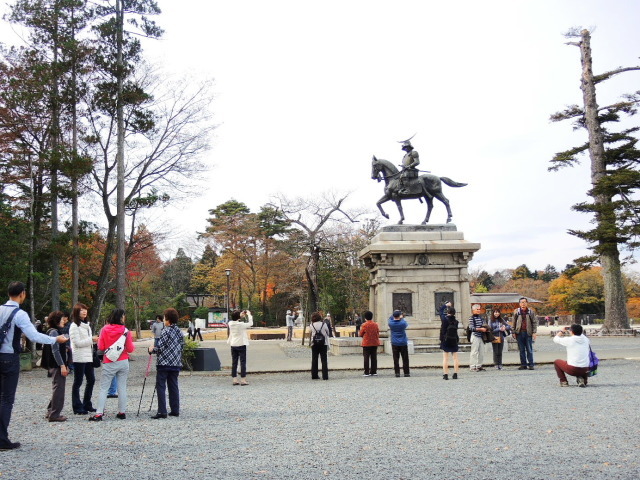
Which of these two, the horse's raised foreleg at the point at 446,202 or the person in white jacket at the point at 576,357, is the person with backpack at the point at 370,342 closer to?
the person in white jacket at the point at 576,357

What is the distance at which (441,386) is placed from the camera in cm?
1170

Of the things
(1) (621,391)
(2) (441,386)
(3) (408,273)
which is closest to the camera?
(1) (621,391)

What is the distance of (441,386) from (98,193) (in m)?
14.3

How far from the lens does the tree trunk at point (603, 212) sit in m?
30.6

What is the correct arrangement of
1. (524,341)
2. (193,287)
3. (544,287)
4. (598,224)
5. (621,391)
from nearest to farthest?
(621,391) → (524,341) → (598,224) → (193,287) → (544,287)

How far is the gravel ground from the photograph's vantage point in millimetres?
5430

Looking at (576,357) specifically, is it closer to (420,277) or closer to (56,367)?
(56,367)

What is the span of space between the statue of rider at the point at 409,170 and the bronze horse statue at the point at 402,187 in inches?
1.4

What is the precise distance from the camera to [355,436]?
22.6 ft

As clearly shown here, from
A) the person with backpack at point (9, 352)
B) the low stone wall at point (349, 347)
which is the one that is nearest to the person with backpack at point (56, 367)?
the person with backpack at point (9, 352)

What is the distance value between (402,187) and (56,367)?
48.5 feet

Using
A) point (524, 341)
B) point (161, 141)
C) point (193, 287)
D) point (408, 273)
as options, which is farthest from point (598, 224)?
point (193, 287)

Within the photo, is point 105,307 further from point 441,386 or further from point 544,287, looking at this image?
point 544,287

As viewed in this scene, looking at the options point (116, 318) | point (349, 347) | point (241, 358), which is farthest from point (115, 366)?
point (349, 347)
